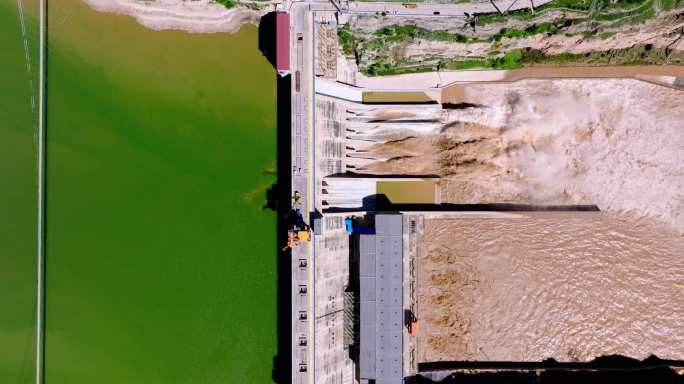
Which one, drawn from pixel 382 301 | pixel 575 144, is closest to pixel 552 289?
pixel 575 144

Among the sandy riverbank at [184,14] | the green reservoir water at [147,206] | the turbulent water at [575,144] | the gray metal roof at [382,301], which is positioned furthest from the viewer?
the turbulent water at [575,144]

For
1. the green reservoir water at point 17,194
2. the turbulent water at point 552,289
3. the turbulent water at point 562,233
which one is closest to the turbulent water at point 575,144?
the turbulent water at point 562,233

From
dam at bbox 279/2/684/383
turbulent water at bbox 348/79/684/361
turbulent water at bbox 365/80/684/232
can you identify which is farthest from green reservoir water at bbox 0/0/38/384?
turbulent water at bbox 365/80/684/232

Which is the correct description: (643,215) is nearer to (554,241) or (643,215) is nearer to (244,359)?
(554,241)

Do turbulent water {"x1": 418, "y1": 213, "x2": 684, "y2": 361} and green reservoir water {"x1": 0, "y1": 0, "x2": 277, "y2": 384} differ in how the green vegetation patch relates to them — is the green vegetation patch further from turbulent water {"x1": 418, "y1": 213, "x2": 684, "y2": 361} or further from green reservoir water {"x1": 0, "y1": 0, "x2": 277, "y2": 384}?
green reservoir water {"x1": 0, "y1": 0, "x2": 277, "y2": 384}

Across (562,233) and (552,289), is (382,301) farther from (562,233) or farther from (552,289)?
(562,233)

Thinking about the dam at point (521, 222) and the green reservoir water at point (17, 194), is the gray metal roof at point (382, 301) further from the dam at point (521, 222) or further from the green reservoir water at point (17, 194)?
the green reservoir water at point (17, 194)
